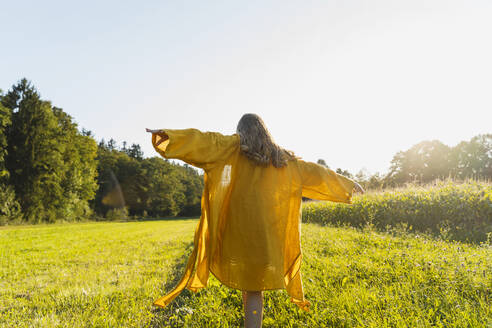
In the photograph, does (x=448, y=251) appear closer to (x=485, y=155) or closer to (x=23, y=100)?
(x=23, y=100)

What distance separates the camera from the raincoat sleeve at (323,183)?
3.03 metres

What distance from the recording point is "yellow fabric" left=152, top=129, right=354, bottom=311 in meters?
2.41

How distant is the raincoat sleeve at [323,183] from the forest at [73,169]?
1161 cm

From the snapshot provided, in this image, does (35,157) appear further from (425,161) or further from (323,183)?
(425,161)

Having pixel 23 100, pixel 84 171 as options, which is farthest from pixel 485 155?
pixel 23 100

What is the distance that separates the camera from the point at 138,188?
57188 mm

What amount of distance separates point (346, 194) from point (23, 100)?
38.2 metres

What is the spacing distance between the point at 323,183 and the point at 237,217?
4.19ft

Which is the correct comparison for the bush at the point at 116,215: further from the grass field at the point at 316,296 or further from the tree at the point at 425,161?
the tree at the point at 425,161

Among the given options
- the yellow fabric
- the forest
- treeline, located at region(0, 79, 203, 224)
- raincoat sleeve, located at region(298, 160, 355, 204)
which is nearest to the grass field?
the yellow fabric

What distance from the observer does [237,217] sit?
96.9 inches

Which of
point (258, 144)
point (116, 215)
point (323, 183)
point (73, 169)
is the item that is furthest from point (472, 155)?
point (73, 169)

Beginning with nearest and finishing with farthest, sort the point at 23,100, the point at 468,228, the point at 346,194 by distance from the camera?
the point at 346,194 < the point at 468,228 < the point at 23,100

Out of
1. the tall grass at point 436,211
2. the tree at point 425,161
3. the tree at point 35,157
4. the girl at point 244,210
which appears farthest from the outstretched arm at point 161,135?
the tree at point 425,161
